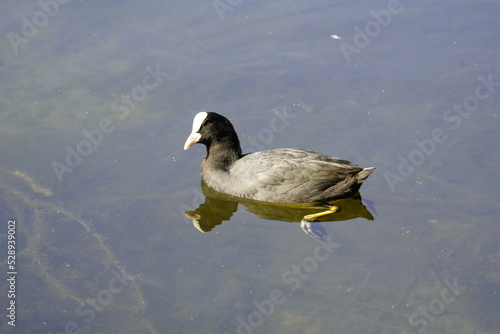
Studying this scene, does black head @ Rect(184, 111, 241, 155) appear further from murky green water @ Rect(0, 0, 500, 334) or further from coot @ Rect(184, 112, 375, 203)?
murky green water @ Rect(0, 0, 500, 334)

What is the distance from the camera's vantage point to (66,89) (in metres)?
9.76

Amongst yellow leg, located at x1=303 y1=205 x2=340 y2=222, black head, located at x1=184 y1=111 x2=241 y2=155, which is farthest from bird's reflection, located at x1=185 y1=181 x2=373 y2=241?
black head, located at x1=184 y1=111 x2=241 y2=155

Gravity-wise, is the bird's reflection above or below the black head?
below

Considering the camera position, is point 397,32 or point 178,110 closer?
point 178,110

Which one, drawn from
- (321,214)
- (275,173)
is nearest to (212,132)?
(275,173)

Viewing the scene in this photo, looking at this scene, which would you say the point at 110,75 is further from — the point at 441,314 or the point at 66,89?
the point at 441,314

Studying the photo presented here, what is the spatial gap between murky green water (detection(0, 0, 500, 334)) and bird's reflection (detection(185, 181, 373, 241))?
46mm

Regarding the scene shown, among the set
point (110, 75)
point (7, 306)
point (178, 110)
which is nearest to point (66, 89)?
point (110, 75)

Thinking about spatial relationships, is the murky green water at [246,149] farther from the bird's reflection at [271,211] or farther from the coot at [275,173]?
the coot at [275,173]

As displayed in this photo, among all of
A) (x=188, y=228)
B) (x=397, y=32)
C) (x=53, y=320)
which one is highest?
(x=53, y=320)

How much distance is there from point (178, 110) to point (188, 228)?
7.45 ft

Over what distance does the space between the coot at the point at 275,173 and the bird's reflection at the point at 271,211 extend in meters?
0.08

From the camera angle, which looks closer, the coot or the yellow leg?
the yellow leg

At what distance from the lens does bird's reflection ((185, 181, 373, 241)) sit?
775cm
